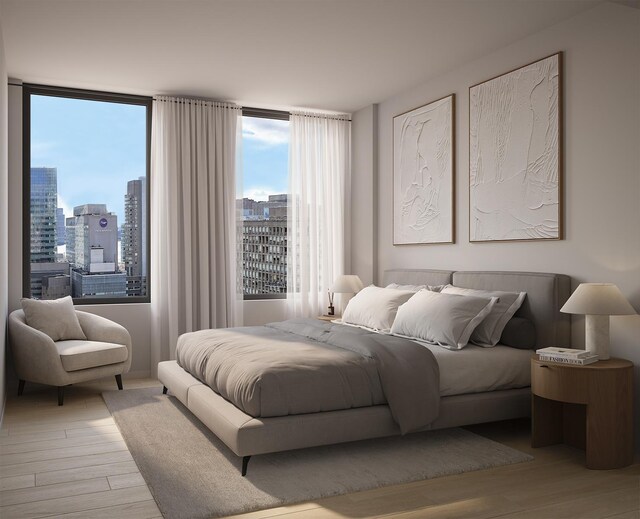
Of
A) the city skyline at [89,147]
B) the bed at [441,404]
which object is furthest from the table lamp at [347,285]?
the bed at [441,404]

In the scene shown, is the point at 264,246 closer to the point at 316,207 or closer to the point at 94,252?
the point at 316,207

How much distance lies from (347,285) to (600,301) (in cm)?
302

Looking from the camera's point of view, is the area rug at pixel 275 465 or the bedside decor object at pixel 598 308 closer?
the area rug at pixel 275 465

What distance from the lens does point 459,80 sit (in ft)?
17.2

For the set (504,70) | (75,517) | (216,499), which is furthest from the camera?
(504,70)

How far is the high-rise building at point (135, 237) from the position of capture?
244 inches

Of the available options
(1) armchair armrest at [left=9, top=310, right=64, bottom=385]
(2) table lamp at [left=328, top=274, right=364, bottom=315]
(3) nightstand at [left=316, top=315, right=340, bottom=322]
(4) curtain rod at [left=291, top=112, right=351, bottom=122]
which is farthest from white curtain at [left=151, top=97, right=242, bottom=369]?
(1) armchair armrest at [left=9, top=310, right=64, bottom=385]

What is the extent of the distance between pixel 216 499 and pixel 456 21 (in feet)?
11.0

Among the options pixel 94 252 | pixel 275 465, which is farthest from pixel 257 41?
pixel 275 465

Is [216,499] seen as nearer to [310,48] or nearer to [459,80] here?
[310,48]

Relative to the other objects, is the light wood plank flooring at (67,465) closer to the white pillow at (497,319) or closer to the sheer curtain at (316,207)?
the white pillow at (497,319)

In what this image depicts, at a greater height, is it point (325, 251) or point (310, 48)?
point (310, 48)

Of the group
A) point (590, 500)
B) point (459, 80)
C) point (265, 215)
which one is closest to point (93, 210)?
point (265, 215)

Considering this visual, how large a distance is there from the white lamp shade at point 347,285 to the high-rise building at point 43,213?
9.00 feet
